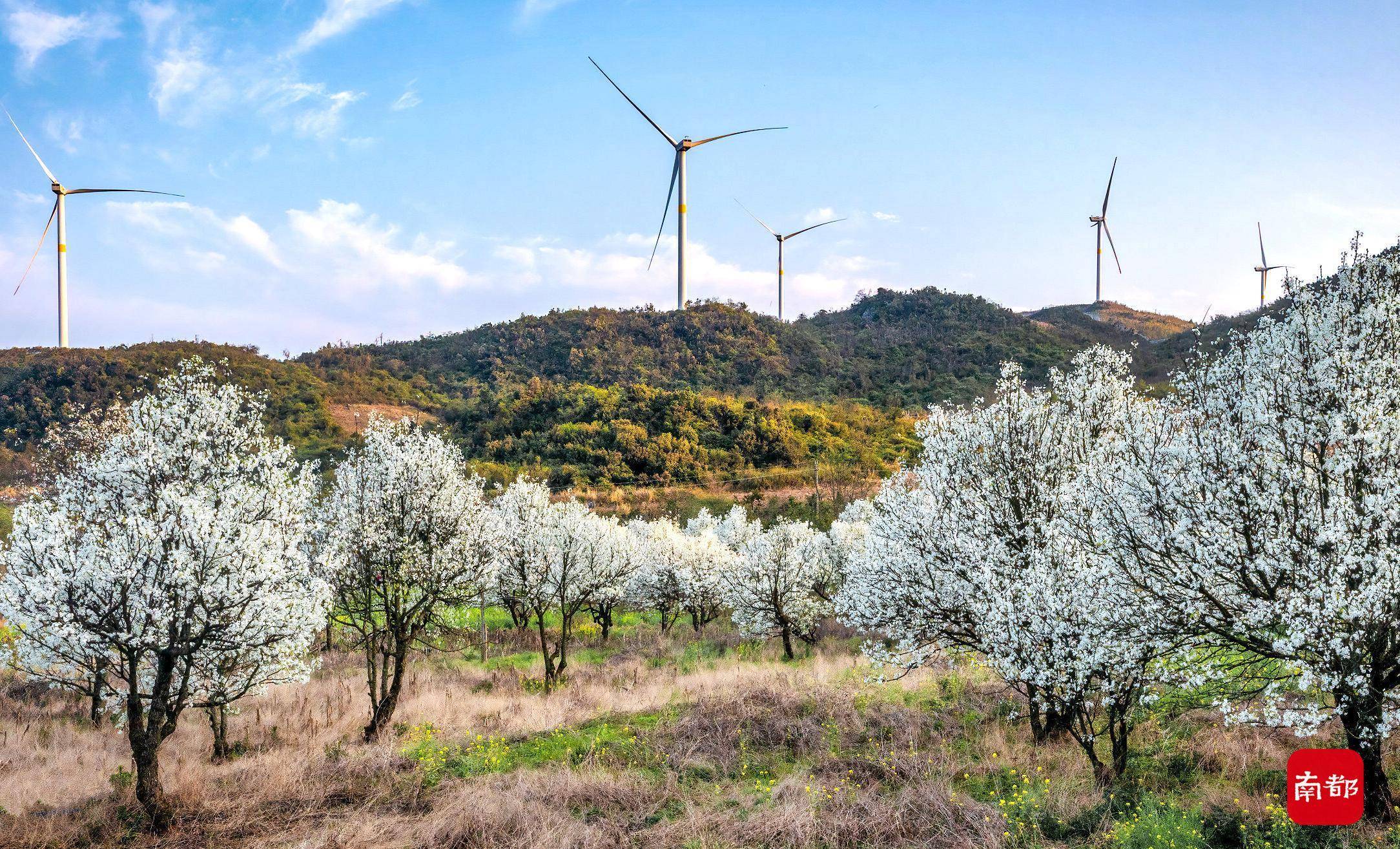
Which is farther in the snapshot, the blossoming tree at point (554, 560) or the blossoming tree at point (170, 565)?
the blossoming tree at point (554, 560)

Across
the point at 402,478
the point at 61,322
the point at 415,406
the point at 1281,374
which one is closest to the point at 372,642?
the point at 402,478

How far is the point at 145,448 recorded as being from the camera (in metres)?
12.8

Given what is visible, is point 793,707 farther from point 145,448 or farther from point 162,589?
point 145,448

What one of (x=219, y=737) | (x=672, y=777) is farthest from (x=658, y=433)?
(x=672, y=777)

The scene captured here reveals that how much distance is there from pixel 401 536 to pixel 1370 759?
63.9 feet

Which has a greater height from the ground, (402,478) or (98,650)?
(402,478)

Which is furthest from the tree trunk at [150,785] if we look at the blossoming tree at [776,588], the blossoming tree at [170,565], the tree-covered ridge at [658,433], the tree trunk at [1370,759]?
the tree-covered ridge at [658,433]

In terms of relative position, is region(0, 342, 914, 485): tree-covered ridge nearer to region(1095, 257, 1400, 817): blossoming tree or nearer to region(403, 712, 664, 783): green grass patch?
region(403, 712, 664, 783): green grass patch

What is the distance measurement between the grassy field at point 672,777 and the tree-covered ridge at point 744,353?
8087 centimetres

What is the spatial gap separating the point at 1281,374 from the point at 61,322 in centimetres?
6709

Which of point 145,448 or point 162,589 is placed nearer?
point 162,589

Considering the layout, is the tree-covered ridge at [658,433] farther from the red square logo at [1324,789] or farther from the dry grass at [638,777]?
the red square logo at [1324,789]

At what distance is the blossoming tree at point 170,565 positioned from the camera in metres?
11.6

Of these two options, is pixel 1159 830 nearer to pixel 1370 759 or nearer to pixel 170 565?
pixel 1370 759
